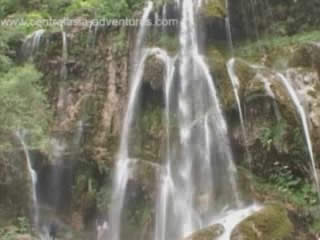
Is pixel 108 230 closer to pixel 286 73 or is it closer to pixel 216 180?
pixel 216 180

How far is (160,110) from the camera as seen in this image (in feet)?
35.3

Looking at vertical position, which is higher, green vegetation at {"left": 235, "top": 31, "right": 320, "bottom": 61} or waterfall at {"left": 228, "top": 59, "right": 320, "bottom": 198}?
green vegetation at {"left": 235, "top": 31, "right": 320, "bottom": 61}

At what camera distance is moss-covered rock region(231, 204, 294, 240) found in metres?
6.56

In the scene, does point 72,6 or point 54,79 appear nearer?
point 54,79

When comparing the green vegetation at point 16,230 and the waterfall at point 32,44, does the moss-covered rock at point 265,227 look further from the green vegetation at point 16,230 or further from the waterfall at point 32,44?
the waterfall at point 32,44

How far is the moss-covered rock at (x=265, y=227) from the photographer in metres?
6.56

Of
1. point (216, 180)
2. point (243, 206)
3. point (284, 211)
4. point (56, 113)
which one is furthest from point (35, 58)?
point (284, 211)

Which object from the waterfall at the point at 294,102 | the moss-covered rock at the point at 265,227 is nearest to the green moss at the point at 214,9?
the waterfall at the point at 294,102

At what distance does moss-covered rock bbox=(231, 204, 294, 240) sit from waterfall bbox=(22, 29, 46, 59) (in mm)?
8684

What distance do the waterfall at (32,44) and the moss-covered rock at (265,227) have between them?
868 centimetres

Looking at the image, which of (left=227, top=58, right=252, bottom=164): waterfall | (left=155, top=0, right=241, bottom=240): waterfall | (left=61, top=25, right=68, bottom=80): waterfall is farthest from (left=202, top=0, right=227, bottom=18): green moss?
(left=61, top=25, right=68, bottom=80): waterfall

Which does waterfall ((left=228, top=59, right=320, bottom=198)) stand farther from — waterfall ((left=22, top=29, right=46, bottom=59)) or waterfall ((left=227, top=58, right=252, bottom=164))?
waterfall ((left=22, top=29, right=46, bottom=59))

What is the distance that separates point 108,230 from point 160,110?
3159 mm

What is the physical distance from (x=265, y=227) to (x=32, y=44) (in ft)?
30.1
